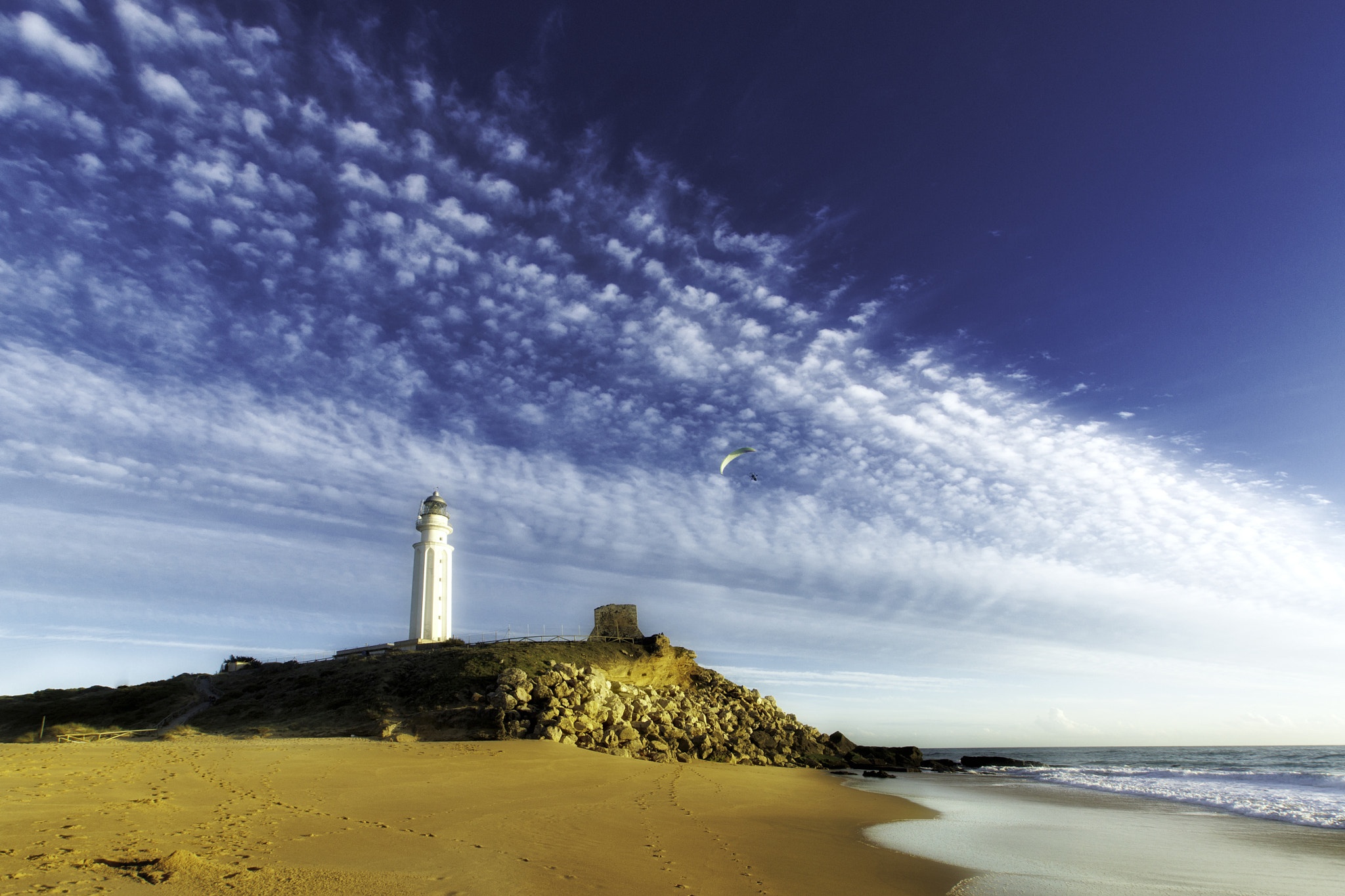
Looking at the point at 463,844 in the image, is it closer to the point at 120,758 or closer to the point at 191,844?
the point at 191,844

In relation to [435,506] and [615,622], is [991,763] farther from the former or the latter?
[435,506]

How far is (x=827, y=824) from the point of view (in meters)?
14.1

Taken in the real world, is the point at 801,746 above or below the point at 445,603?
below

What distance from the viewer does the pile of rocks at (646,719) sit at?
23.6 metres

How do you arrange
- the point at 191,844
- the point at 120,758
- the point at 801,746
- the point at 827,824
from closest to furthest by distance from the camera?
the point at 191,844 → the point at 827,824 → the point at 120,758 → the point at 801,746

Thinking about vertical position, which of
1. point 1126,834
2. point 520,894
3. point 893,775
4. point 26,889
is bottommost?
point 893,775

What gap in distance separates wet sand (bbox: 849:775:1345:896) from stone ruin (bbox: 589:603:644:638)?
841 inches

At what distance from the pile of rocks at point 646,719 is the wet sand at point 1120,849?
392 inches

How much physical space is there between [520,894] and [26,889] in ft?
13.6

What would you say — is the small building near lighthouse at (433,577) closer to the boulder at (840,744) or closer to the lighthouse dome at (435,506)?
the lighthouse dome at (435,506)

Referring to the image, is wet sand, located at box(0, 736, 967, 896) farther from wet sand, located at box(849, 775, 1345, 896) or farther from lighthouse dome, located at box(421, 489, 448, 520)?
lighthouse dome, located at box(421, 489, 448, 520)

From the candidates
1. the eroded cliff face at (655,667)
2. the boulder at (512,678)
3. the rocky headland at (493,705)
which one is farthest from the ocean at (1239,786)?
the boulder at (512,678)

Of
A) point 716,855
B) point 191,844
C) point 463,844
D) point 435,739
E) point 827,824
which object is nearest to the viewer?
point 191,844

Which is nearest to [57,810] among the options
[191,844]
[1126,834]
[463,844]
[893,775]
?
[191,844]
